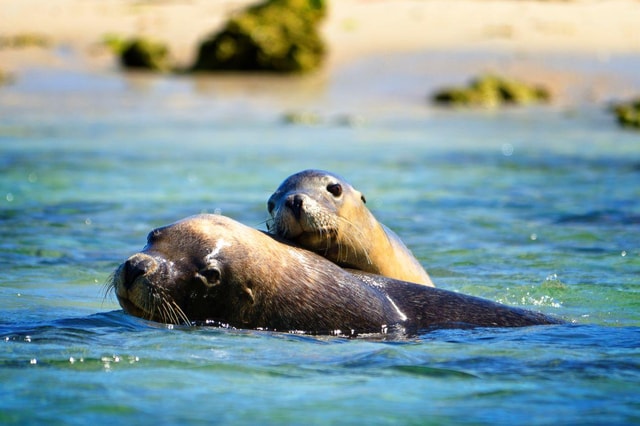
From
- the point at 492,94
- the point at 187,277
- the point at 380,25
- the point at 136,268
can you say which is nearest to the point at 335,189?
the point at 187,277

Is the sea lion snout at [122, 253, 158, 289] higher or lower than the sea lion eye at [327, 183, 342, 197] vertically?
lower

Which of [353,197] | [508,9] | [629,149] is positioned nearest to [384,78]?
[508,9]

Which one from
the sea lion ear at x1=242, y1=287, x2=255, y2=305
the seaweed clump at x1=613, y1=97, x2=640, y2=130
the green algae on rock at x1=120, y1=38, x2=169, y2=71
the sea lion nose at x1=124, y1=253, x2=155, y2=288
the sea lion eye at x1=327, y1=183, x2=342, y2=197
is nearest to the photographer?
the sea lion nose at x1=124, y1=253, x2=155, y2=288

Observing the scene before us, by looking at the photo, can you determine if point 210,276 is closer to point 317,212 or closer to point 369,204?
point 317,212

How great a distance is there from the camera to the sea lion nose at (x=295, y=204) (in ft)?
22.6

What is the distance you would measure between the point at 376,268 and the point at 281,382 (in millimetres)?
A: 2326

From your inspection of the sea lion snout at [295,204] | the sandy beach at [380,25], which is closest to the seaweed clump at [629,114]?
the sandy beach at [380,25]

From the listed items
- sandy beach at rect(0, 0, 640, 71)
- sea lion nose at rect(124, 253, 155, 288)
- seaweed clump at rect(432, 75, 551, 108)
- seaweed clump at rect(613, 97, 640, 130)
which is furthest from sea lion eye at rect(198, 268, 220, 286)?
sandy beach at rect(0, 0, 640, 71)

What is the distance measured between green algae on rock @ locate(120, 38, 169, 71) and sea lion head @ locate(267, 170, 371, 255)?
18.8m

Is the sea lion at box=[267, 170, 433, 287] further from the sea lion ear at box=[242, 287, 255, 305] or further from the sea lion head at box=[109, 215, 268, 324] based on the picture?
the sea lion ear at box=[242, 287, 255, 305]

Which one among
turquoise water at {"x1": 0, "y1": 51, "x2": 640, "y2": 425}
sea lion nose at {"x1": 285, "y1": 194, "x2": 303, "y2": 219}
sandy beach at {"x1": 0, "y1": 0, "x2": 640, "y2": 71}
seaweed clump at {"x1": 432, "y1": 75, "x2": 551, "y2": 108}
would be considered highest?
sandy beach at {"x1": 0, "y1": 0, "x2": 640, "y2": 71}

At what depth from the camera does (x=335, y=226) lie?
714 centimetres

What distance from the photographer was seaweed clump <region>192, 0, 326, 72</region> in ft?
83.4

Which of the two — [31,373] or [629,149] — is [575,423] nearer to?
[31,373]
